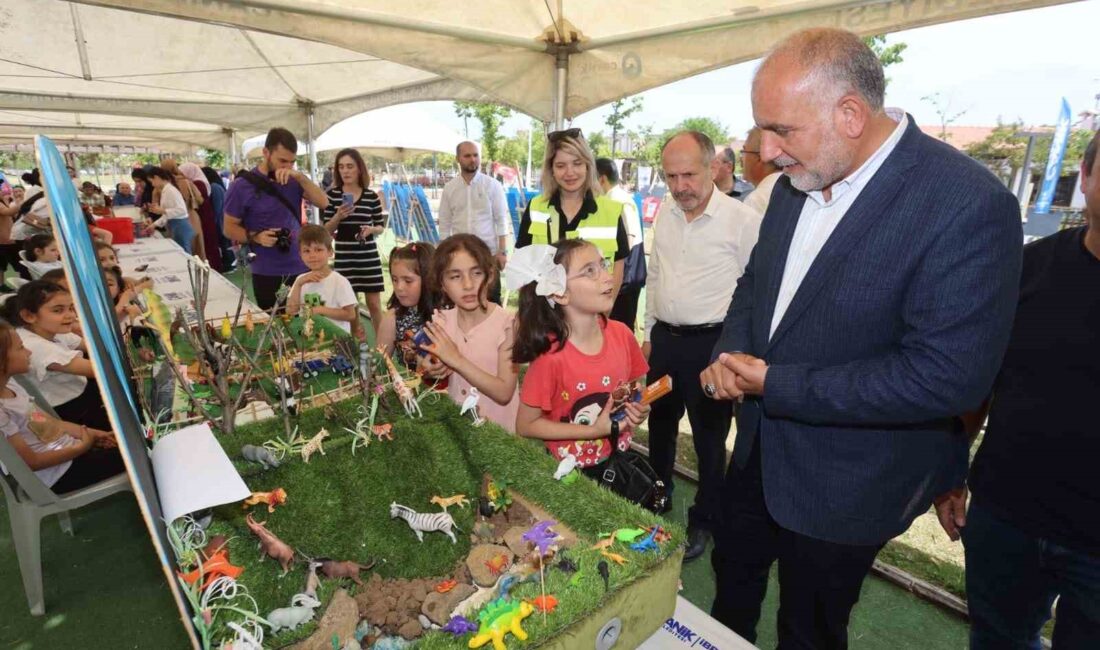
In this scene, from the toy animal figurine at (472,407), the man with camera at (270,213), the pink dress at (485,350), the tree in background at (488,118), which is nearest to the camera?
the toy animal figurine at (472,407)

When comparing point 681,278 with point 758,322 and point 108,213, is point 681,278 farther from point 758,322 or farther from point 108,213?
point 108,213

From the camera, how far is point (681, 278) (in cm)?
248

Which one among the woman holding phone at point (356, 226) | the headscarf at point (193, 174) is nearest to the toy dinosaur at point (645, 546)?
the woman holding phone at point (356, 226)

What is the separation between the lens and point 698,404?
2.51 metres

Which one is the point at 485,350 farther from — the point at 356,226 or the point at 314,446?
the point at 356,226

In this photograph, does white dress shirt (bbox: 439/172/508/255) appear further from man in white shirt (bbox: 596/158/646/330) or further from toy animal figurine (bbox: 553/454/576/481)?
toy animal figurine (bbox: 553/454/576/481)

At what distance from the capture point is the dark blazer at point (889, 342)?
1.00m

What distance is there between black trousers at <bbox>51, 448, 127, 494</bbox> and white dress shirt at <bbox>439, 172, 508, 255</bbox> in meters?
3.47

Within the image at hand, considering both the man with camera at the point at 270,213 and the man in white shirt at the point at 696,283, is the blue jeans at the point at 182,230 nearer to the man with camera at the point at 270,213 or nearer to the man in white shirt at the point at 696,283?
the man with camera at the point at 270,213

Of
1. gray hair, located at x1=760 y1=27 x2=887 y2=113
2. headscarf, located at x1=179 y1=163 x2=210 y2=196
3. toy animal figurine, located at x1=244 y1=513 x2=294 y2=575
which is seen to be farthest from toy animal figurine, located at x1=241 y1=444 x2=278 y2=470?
headscarf, located at x1=179 y1=163 x2=210 y2=196

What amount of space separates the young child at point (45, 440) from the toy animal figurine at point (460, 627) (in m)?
2.19

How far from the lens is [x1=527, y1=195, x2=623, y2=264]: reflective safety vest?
2.94 m

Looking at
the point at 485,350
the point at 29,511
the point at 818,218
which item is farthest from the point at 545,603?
the point at 29,511

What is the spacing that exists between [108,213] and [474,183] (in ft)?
21.7
